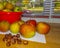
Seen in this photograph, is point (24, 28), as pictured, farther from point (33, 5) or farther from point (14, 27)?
point (33, 5)

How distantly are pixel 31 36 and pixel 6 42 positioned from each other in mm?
134

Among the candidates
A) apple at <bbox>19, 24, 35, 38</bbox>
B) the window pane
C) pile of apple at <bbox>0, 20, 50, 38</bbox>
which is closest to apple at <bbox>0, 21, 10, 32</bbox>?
pile of apple at <bbox>0, 20, 50, 38</bbox>

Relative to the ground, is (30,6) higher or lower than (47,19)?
higher

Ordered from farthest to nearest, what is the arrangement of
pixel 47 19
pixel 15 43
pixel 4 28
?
pixel 47 19 → pixel 4 28 → pixel 15 43

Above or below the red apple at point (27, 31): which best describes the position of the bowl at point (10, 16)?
above

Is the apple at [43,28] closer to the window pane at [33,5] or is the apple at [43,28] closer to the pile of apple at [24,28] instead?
the pile of apple at [24,28]

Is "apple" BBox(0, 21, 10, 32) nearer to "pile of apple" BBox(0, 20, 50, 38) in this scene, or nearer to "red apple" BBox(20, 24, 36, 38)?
"pile of apple" BBox(0, 20, 50, 38)

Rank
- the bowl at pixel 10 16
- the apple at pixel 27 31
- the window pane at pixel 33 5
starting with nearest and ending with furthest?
the apple at pixel 27 31, the bowl at pixel 10 16, the window pane at pixel 33 5

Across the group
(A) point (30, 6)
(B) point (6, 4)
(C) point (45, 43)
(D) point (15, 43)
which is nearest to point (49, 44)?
(C) point (45, 43)

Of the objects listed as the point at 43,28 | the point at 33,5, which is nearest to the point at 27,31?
the point at 43,28

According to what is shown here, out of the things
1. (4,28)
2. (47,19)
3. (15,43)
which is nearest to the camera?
(15,43)

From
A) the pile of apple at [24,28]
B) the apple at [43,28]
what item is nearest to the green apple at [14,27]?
the pile of apple at [24,28]

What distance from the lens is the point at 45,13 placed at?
55.2 inches

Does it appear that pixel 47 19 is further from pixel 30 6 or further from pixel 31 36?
pixel 31 36
